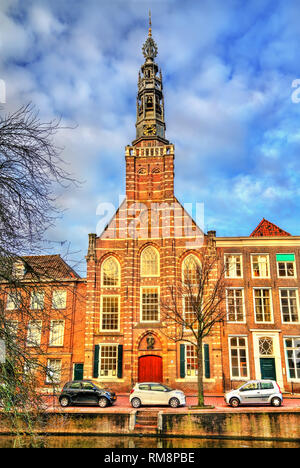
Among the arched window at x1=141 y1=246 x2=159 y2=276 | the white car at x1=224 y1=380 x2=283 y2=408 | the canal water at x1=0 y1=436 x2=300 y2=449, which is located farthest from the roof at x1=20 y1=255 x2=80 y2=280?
the arched window at x1=141 y1=246 x2=159 y2=276

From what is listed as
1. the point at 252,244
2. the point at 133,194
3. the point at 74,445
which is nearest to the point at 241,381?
the point at 252,244

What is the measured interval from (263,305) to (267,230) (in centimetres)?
641

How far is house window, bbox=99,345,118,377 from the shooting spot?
85.3 ft

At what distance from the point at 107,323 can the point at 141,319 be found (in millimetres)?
2551

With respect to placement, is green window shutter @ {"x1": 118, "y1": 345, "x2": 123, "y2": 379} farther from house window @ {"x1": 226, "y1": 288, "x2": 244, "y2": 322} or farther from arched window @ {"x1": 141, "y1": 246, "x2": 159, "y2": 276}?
house window @ {"x1": 226, "y1": 288, "x2": 244, "y2": 322}

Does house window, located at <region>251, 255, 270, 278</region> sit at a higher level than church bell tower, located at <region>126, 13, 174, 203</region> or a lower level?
lower

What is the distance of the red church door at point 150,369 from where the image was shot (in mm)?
25781

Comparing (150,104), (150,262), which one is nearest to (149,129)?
(150,104)

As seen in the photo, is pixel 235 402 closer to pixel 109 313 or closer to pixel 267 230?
pixel 109 313

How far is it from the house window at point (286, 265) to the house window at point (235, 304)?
321cm

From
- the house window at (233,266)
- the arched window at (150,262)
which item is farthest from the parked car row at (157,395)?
the arched window at (150,262)

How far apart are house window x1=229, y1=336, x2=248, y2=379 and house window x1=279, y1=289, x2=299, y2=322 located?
343 centimetres

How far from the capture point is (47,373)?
687 centimetres
